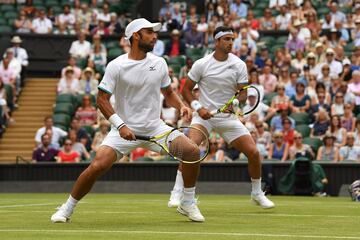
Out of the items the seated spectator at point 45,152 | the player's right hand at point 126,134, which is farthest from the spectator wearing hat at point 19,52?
the player's right hand at point 126,134

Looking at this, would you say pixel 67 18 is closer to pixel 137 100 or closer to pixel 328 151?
pixel 328 151

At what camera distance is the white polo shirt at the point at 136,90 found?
11.3 m

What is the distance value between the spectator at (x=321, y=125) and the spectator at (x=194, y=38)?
18.5ft

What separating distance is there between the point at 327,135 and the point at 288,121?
95 centimetres

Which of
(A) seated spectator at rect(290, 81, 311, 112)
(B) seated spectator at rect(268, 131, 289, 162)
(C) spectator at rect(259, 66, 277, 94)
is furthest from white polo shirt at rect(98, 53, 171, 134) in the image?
(C) spectator at rect(259, 66, 277, 94)

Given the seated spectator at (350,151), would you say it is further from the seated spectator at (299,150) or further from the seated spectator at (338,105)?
the seated spectator at (338,105)

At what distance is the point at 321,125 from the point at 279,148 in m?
1.03

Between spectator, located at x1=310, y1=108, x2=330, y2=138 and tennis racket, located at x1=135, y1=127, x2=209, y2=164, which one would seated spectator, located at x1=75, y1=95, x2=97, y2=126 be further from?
tennis racket, located at x1=135, y1=127, x2=209, y2=164

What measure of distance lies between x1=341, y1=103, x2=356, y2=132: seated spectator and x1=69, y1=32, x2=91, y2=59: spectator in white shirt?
26.6 ft

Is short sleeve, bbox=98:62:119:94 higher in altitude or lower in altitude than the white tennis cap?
lower

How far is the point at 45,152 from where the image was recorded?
73.3 feet

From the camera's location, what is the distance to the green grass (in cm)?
979

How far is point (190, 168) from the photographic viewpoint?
1155 centimetres

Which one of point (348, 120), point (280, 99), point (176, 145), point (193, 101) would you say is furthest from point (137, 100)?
point (280, 99)
